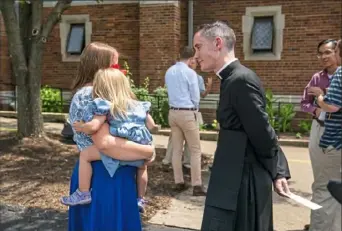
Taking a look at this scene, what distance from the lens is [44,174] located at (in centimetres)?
631

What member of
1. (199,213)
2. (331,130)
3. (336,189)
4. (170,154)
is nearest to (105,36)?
(170,154)

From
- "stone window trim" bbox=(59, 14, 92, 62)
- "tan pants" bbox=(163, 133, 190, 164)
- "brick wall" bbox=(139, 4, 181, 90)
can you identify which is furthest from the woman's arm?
"stone window trim" bbox=(59, 14, 92, 62)

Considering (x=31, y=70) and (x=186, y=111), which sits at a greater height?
(x=31, y=70)

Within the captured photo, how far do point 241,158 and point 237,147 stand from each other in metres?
0.07

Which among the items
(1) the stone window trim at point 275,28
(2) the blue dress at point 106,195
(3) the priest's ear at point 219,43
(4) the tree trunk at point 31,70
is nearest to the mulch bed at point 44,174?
(4) the tree trunk at point 31,70

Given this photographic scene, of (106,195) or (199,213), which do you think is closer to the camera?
(106,195)

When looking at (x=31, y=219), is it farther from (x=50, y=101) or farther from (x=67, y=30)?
(x=67, y=30)

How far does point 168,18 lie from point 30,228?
8376mm

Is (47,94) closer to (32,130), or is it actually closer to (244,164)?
(32,130)

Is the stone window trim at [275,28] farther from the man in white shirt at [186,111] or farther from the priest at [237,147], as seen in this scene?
the priest at [237,147]

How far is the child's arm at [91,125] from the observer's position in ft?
9.12

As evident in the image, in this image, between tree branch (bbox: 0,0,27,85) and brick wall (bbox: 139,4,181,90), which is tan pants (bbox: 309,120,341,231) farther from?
brick wall (bbox: 139,4,181,90)

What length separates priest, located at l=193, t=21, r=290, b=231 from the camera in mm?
2531

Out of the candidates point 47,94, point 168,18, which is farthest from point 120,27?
point 47,94
